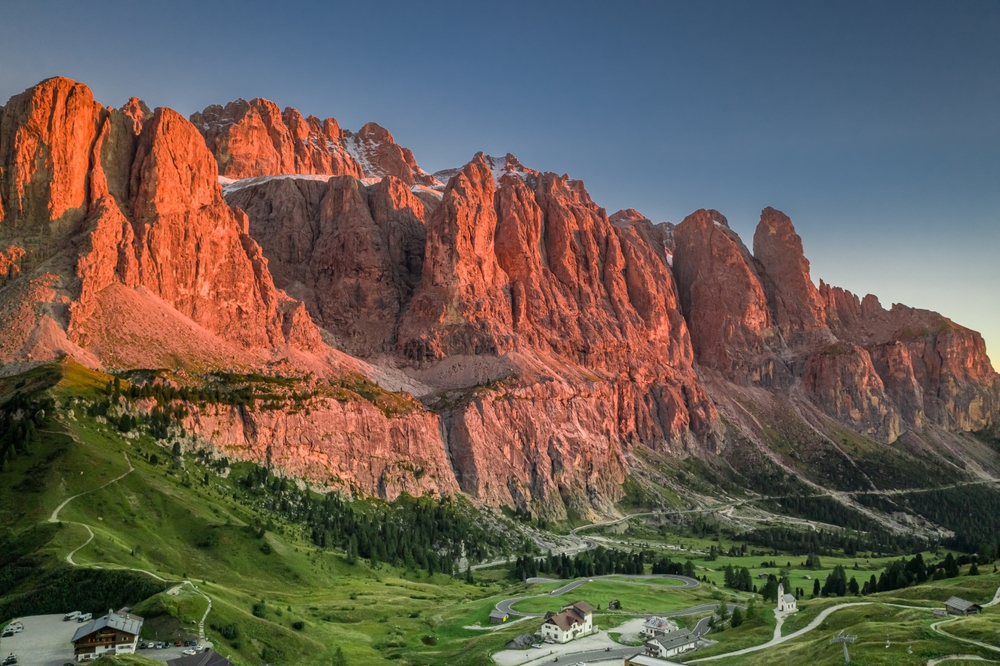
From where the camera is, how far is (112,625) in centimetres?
7306

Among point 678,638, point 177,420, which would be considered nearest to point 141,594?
point 678,638

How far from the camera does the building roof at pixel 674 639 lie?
87438 millimetres

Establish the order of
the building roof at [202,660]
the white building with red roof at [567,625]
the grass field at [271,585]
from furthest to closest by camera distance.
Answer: the white building with red roof at [567,625] < the grass field at [271,585] < the building roof at [202,660]

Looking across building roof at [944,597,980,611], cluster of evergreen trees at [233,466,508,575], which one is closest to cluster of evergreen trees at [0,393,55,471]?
cluster of evergreen trees at [233,466,508,575]

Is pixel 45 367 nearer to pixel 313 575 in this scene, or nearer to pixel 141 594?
pixel 313 575

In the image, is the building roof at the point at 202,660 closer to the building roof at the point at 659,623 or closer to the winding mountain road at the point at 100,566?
the winding mountain road at the point at 100,566

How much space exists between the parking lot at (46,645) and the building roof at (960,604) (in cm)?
7597

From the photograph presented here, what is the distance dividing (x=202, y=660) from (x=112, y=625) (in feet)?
31.0

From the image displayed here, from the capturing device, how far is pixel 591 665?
87312 millimetres

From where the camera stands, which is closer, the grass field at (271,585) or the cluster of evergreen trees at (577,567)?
the grass field at (271,585)

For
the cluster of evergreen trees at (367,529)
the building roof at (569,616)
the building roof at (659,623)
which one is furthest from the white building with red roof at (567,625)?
the cluster of evergreen trees at (367,529)

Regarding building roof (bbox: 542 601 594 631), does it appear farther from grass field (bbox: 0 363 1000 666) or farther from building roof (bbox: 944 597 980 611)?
building roof (bbox: 944 597 980 611)

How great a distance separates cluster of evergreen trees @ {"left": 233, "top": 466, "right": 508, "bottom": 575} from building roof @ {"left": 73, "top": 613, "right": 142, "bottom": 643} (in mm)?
76005

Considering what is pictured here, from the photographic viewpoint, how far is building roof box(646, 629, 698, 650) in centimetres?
8744
